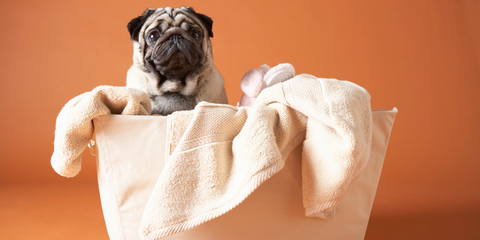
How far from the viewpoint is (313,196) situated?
3.69 ft

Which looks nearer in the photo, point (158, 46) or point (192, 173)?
point (192, 173)

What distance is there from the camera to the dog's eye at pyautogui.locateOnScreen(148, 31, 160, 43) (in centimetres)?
183

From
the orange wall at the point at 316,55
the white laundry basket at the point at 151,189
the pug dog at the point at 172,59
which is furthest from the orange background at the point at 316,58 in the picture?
the white laundry basket at the point at 151,189

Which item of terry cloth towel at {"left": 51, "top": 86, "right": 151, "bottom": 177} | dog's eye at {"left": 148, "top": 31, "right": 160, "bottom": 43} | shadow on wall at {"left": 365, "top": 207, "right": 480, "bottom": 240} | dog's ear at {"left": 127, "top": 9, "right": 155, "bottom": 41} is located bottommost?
shadow on wall at {"left": 365, "top": 207, "right": 480, "bottom": 240}

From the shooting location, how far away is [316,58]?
10.2 ft

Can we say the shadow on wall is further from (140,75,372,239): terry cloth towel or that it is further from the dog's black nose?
the dog's black nose

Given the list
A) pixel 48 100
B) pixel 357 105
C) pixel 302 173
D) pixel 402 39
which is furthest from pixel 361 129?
pixel 48 100

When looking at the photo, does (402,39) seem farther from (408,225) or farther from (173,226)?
(173,226)

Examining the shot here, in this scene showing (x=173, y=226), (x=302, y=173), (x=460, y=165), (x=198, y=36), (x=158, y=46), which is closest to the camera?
(x=173, y=226)

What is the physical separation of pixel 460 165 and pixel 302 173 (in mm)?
2167

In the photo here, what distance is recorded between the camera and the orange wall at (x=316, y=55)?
2895 millimetres

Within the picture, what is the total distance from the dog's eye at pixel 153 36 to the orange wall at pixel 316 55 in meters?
1.19

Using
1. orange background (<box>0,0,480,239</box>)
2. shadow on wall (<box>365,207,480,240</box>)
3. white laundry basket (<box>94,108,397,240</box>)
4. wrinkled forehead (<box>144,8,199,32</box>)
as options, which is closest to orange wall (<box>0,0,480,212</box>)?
orange background (<box>0,0,480,239</box>)

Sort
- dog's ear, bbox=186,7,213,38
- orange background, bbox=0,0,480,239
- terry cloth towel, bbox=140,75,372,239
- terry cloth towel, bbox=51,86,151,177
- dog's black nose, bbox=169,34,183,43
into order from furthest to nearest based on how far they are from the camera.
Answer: orange background, bbox=0,0,480,239 → dog's ear, bbox=186,7,213,38 → dog's black nose, bbox=169,34,183,43 → terry cloth towel, bbox=51,86,151,177 → terry cloth towel, bbox=140,75,372,239
